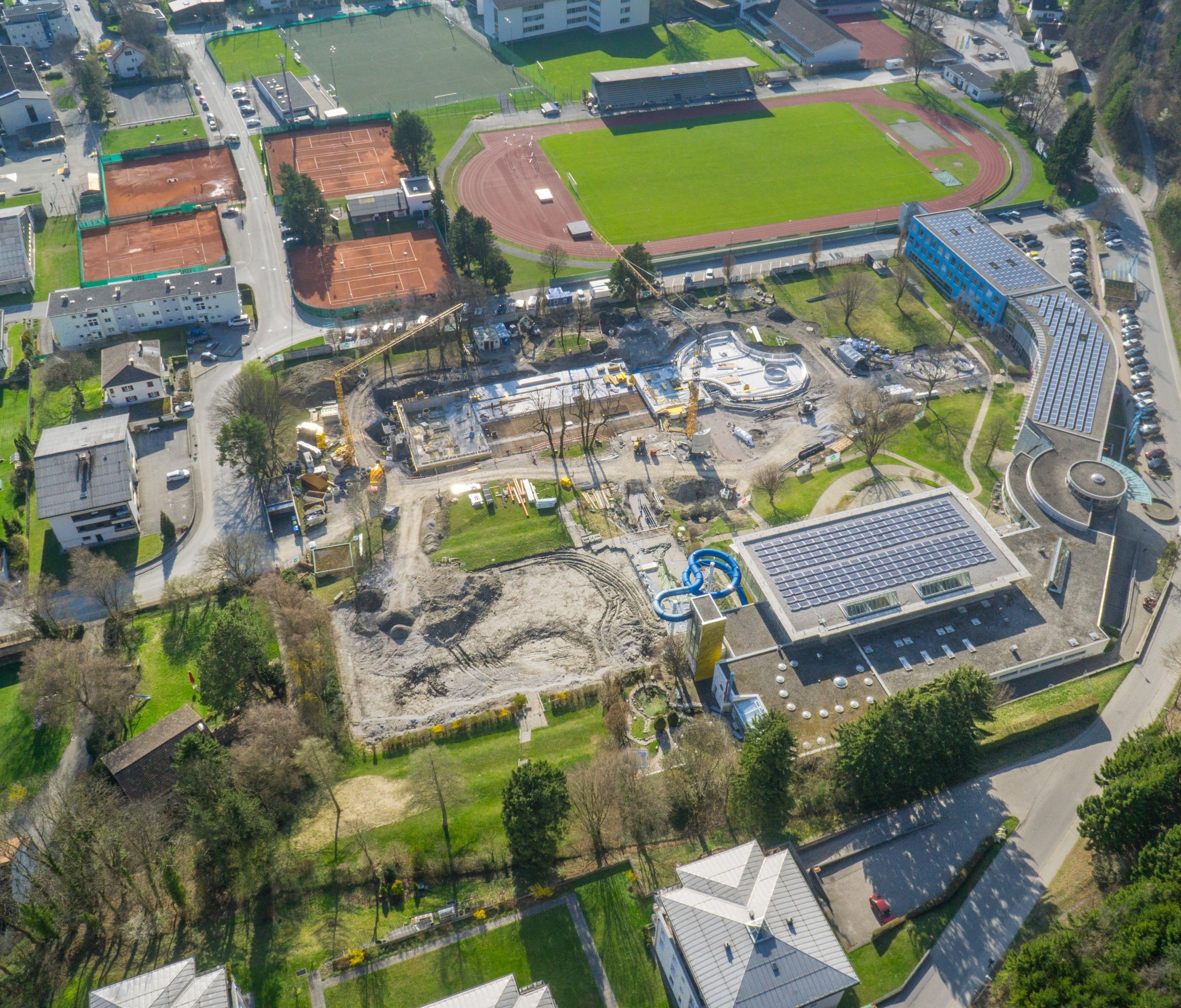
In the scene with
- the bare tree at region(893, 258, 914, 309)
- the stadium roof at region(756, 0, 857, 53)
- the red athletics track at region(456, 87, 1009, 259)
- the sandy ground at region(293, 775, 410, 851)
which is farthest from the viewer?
the stadium roof at region(756, 0, 857, 53)

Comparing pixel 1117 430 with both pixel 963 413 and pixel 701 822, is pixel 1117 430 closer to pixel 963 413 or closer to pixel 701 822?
pixel 963 413

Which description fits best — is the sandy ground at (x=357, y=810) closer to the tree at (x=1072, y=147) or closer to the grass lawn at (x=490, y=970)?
the grass lawn at (x=490, y=970)

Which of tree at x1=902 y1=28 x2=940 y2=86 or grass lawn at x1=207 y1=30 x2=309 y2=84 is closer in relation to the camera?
tree at x1=902 y1=28 x2=940 y2=86

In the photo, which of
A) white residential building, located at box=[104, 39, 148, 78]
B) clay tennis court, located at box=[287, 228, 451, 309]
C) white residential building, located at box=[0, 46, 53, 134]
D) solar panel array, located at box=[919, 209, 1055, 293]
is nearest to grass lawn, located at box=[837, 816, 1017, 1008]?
solar panel array, located at box=[919, 209, 1055, 293]

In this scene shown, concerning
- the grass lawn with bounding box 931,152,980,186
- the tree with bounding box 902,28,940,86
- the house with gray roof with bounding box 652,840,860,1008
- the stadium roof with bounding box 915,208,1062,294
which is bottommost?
the house with gray roof with bounding box 652,840,860,1008

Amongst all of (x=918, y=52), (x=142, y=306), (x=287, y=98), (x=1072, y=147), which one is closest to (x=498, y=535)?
(x=142, y=306)

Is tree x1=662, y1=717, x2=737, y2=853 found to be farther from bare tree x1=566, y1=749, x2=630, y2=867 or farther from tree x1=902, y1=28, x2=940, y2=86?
tree x1=902, y1=28, x2=940, y2=86
